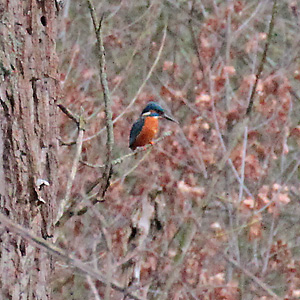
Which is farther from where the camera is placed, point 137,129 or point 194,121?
point 194,121

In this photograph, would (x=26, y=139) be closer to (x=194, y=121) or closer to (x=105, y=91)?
(x=105, y=91)

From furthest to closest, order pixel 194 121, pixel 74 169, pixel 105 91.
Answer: pixel 194 121, pixel 74 169, pixel 105 91

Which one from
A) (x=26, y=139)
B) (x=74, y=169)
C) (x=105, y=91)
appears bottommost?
(x=74, y=169)

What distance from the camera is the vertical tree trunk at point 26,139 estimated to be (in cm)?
162

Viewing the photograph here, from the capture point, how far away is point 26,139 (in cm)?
167

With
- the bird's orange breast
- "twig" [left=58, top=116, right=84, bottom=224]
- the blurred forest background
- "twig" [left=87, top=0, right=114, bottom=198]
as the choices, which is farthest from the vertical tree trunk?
the blurred forest background

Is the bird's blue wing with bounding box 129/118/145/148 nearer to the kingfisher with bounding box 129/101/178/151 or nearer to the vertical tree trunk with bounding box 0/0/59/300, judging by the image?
the kingfisher with bounding box 129/101/178/151

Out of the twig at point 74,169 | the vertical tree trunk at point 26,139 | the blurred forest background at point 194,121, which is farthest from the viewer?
the blurred forest background at point 194,121

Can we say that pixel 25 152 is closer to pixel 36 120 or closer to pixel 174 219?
pixel 36 120

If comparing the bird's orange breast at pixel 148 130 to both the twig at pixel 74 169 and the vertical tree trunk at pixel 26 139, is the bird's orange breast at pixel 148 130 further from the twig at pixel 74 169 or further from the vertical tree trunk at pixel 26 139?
the vertical tree trunk at pixel 26 139

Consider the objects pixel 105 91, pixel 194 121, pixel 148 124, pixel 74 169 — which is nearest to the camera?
pixel 105 91

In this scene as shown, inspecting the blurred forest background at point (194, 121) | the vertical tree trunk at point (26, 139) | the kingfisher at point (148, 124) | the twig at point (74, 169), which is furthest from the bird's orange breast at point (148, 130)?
the vertical tree trunk at point (26, 139)

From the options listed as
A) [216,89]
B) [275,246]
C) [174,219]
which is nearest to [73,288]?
[174,219]

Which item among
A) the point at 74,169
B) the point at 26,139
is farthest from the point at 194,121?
the point at 26,139
